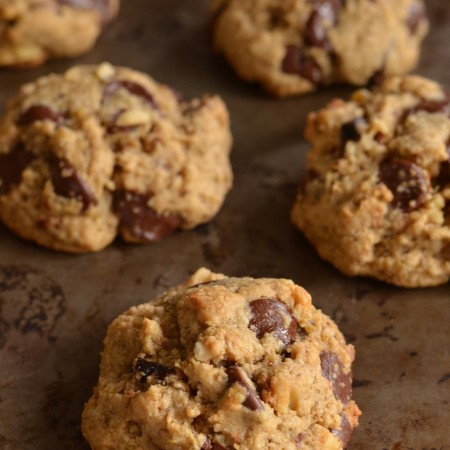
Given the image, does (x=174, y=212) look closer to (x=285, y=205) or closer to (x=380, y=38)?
(x=285, y=205)

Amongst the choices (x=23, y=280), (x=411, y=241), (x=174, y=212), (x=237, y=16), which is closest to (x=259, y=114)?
(x=237, y=16)

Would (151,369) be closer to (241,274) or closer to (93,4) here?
(241,274)

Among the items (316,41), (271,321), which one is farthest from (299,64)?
(271,321)

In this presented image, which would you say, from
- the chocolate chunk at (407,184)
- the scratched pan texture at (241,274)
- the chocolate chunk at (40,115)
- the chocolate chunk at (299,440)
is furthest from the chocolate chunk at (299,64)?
the chocolate chunk at (299,440)

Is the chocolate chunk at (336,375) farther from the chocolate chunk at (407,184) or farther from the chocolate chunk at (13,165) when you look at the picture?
the chocolate chunk at (13,165)

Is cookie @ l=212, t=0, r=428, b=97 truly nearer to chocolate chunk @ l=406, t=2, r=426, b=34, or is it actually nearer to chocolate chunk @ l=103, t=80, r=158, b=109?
chocolate chunk @ l=406, t=2, r=426, b=34
